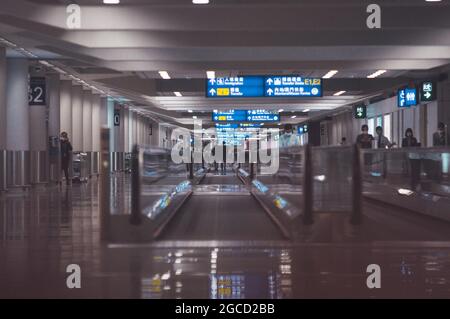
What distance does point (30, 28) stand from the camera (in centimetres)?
1841

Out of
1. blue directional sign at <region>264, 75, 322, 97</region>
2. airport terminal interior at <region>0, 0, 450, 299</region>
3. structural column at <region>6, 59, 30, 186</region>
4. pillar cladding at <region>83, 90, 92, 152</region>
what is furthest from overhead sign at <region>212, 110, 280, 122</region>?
structural column at <region>6, 59, 30, 186</region>

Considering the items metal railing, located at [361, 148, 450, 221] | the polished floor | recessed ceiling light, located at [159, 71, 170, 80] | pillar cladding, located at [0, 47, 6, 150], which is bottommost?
the polished floor

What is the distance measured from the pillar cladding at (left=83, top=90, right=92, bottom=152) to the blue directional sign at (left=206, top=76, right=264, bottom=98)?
12655 mm

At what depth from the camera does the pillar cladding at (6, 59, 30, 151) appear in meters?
24.9

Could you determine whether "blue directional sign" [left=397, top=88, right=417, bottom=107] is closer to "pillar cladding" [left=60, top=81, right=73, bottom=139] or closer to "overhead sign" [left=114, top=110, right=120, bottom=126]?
"pillar cladding" [left=60, top=81, right=73, bottom=139]

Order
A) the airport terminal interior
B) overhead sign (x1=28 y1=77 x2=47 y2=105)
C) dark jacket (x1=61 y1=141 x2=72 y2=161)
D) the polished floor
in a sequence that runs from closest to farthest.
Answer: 1. the polished floor
2. the airport terminal interior
3. overhead sign (x1=28 y1=77 x2=47 y2=105)
4. dark jacket (x1=61 y1=141 x2=72 y2=161)

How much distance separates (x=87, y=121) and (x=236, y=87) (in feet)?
45.6

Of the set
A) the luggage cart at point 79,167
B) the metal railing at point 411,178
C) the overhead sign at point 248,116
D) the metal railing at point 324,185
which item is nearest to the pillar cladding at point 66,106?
the luggage cart at point 79,167

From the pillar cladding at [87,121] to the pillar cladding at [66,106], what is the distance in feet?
15.9

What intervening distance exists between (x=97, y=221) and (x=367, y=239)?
5276 millimetres

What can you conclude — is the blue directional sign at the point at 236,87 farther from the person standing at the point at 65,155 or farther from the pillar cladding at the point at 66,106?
the pillar cladding at the point at 66,106

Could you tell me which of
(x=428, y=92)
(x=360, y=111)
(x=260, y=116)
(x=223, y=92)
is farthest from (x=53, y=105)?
(x=360, y=111)

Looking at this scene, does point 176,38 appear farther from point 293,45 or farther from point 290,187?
point 290,187
